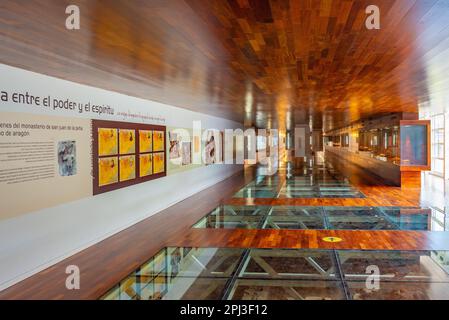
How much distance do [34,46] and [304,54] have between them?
2.81 meters

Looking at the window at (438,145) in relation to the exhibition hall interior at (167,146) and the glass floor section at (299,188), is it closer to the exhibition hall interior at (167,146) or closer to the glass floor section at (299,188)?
the glass floor section at (299,188)

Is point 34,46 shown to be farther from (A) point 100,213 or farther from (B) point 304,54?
(A) point 100,213

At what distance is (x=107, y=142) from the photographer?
6.91 meters

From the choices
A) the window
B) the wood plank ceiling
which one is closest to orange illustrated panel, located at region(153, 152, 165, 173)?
the wood plank ceiling

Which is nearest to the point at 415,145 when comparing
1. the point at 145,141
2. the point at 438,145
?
the point at 438,145

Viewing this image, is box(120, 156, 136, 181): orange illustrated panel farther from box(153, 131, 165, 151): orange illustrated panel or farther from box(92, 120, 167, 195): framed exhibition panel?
box(153, 131, 165, 151): orange illustrated panel

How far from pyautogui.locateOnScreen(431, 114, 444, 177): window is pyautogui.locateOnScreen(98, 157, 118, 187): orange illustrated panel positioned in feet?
47.3

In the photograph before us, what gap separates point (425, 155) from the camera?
13.1 meters

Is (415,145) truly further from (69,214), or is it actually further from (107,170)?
(69,214)

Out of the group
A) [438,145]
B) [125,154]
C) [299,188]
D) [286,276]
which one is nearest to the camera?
[286,276]

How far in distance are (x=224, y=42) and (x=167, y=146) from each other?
5911mm

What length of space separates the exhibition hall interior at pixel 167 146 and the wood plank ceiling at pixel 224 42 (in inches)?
1.0

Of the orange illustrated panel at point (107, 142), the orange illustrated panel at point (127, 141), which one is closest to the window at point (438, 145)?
the orange illustrated panel at point (127, 141)

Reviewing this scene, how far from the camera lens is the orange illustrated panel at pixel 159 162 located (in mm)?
8930
